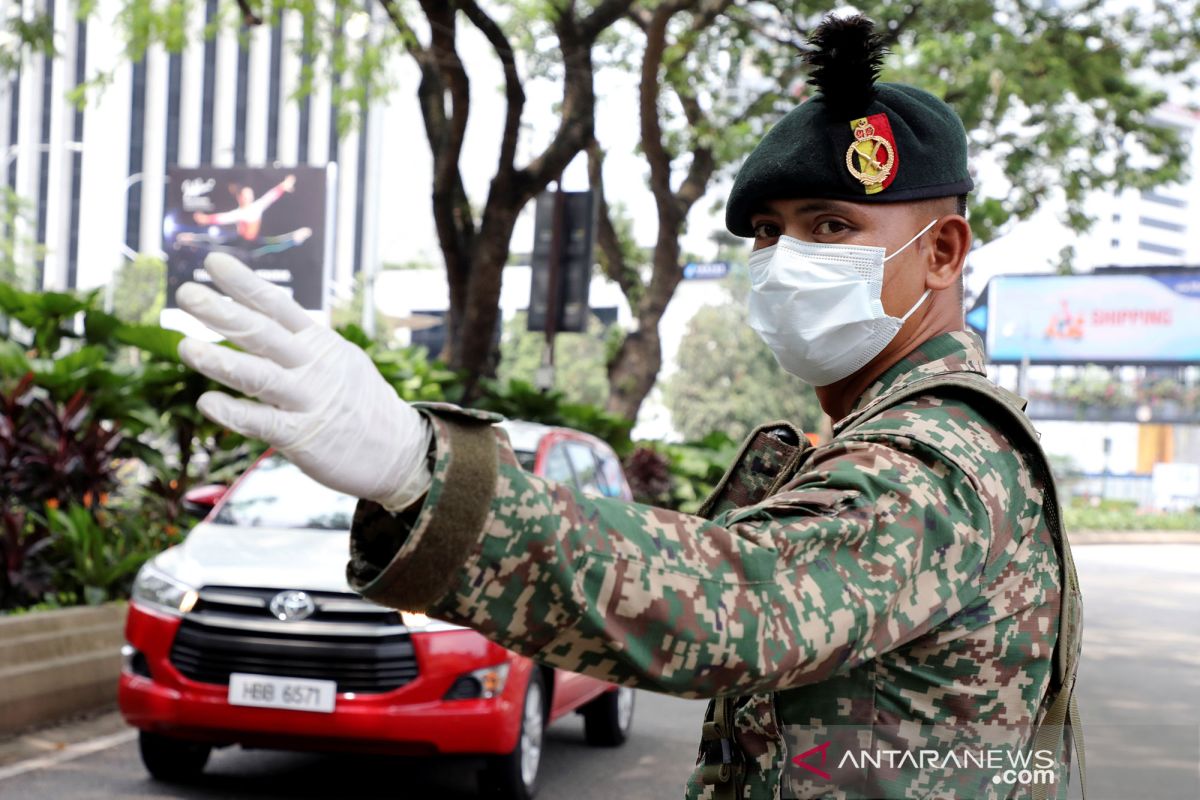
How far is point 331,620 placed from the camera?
543 centimetres

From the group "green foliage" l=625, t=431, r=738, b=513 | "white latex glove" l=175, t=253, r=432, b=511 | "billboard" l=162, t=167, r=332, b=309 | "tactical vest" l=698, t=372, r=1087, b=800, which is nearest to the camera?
"white latex glove" l=175, t=253, r=432, b=511

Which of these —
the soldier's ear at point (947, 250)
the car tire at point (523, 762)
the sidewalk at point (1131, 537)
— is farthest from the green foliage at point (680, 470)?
the sidewalk at point (1131, 537)

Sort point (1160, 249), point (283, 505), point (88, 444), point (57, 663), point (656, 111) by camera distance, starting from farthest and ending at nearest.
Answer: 1. point (1160, 249)
2. point (656, 111)
3. point (88, 444)
4. point (57, 663)
5. point (283, 505)

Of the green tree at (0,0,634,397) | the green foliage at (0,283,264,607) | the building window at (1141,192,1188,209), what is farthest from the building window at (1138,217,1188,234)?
the green foliage at (0,283,264,607)

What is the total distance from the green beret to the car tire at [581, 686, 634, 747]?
5840 millimetres

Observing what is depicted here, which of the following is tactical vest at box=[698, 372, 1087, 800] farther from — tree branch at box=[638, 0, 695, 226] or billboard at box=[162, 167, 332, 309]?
billboard at box=[162, 167, 332, 309]

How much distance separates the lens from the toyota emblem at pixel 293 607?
5441mm

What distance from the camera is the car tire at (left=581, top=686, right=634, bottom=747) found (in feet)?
23.4

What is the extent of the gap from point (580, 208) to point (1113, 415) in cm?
4240

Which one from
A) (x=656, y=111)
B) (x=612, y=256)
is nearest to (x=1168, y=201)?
(x=612, y=256)

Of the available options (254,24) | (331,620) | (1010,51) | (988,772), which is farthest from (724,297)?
(988,772)

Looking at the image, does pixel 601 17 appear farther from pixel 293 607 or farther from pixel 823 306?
pixel 823 306

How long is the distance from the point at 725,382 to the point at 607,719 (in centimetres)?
4483

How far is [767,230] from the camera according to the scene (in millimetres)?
1684
